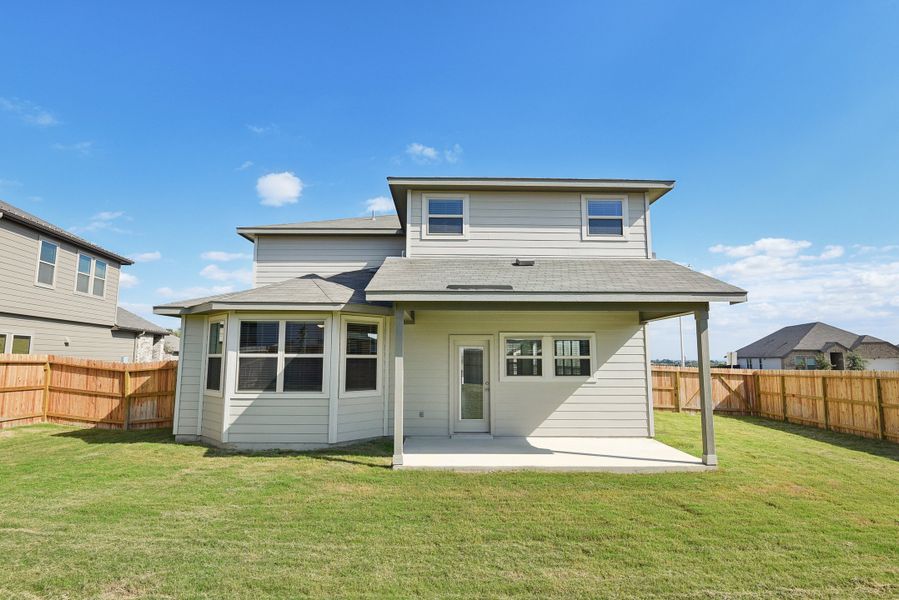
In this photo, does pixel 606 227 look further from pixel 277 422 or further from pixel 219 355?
pixel 219 355

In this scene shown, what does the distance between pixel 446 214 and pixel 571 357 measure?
4350 mm

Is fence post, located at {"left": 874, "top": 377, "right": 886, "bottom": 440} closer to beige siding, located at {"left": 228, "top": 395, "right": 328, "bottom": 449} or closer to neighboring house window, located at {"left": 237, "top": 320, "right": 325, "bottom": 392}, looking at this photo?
beige siding, located at {"left": 228, "top": 395, "right": 328, "bottom": 449}

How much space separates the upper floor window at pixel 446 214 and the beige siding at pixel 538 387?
1.96 metres

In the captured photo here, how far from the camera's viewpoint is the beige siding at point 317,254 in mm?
10539

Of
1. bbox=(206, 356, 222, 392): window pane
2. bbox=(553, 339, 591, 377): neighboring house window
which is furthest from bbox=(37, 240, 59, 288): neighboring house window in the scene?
bbox=(553, 339, 591, 377): neighboring house window

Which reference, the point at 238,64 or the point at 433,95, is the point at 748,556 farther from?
the point at 238,64

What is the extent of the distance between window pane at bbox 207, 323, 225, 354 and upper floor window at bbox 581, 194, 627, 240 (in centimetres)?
818

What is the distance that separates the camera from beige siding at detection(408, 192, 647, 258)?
31.1 feet

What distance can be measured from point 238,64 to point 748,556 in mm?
14600

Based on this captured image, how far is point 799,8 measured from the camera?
864 centimetres

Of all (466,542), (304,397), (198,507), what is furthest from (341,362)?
(466,542)

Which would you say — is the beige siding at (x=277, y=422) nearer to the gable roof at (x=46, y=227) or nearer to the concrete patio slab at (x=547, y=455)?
the concrete patio slab at (x=547, y=455)

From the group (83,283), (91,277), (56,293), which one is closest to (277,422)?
(56,293)

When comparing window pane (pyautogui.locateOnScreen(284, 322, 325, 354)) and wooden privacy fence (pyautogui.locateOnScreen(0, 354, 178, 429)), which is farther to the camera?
wooden privacy fence (pyautogui.locateOnScreen(0, 354, 178, 429))
